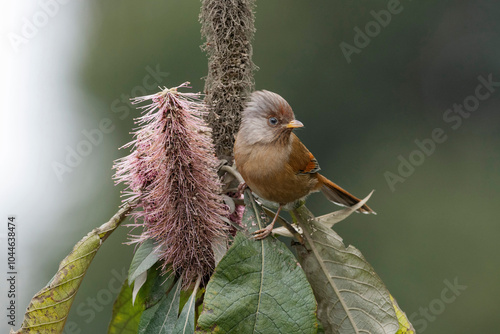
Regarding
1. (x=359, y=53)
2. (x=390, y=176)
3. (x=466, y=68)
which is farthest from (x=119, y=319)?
(x=466, y=68)

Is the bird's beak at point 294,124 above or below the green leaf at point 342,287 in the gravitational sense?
above

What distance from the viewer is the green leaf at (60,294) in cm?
140

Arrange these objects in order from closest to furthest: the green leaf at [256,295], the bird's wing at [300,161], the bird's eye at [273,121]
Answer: the green leaf at [256,295] < the bird's eye at [273,121] < the bird's wing at [300,161]

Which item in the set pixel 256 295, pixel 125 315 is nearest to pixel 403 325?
pixel 256 295

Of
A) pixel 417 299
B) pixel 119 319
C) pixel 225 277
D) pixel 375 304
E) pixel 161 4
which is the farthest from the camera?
pixel 417 299

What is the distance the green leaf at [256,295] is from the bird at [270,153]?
0.26ft

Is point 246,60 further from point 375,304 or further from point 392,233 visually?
point 392,233

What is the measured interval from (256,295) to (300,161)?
60cm

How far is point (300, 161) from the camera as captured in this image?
1.84 meters

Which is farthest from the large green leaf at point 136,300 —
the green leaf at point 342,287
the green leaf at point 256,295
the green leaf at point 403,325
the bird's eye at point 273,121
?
the green leaf at point 403,325

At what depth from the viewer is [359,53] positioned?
835 cm

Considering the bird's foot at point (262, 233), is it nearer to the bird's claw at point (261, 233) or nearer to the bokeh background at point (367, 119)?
the bird's claw at point (261, 233)

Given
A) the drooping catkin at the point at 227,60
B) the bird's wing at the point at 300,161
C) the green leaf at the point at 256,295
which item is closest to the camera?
the green leaf at the point at 256,295

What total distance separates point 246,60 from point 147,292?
0.72 m
